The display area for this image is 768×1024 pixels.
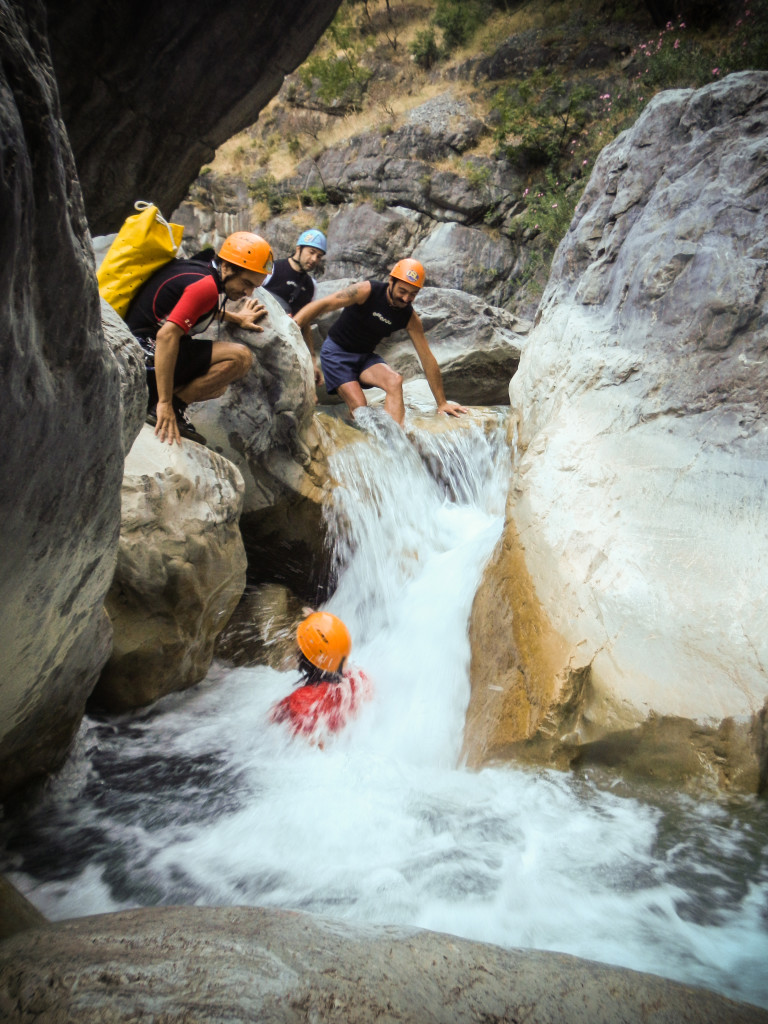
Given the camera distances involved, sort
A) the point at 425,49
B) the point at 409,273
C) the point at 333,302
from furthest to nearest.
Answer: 1. the point at 425,49
2. the point at 409,273
3. the point at 333,302

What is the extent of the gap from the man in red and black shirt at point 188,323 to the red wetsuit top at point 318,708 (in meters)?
1.55

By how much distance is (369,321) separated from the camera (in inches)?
248

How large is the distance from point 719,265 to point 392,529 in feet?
9.29

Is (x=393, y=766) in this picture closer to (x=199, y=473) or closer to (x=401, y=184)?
(x=199, y=473)

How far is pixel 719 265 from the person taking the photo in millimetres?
3512

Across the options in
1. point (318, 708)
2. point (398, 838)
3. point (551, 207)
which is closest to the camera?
point (398, 838)

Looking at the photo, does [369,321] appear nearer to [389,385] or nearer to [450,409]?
[389,385]

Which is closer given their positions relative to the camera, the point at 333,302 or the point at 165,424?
the point at 165,424

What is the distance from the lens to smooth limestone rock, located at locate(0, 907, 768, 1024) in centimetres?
103

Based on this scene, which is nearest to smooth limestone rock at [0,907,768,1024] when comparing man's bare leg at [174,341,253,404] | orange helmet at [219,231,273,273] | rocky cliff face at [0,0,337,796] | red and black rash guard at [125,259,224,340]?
rocky cliff face at [0,0,337,796]

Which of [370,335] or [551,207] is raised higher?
[551,207]

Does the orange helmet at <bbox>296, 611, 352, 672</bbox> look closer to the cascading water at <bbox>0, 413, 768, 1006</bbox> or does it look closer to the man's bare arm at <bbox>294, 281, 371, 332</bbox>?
the cascading water at <bbox>0, 413, 768, 1006</bbox>

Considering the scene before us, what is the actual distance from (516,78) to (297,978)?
18931mm

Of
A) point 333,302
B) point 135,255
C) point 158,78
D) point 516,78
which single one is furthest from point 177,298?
point 516,78
